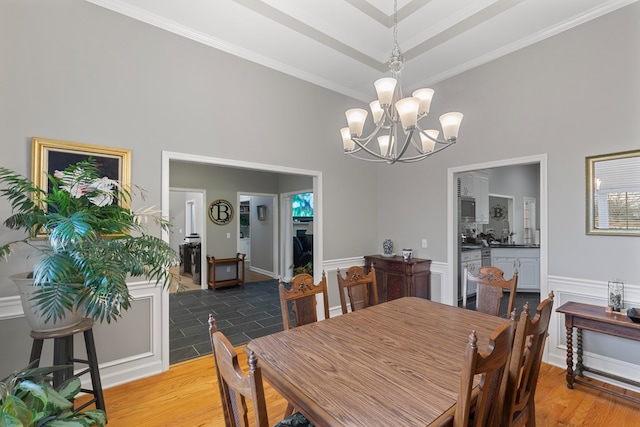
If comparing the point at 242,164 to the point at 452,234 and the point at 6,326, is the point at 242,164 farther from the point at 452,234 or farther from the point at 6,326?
the point at 452,234

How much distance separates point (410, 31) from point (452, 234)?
2396 millimetres

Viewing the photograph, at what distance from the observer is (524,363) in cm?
139

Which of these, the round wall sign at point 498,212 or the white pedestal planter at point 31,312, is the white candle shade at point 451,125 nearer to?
the white pedestal planter at point 31,312

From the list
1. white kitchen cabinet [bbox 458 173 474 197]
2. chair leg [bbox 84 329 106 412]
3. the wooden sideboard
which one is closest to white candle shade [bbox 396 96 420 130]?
the wooden sideboard

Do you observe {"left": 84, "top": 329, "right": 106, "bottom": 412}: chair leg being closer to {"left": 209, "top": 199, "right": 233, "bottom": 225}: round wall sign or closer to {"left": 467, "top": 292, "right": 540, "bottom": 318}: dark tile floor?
{"left": 209, "top": 199, "right": 233, "bottom": 225}: round wall sign

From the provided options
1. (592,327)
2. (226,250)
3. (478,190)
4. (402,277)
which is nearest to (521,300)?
(478,190)

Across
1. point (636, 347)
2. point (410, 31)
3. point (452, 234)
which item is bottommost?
point (636, 347)

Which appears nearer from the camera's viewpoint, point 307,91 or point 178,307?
point 307,91

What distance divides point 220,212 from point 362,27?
464 centimetres

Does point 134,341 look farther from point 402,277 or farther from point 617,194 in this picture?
point 617,194

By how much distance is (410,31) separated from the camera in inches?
119

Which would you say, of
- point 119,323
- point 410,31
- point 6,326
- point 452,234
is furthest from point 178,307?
point 410,31

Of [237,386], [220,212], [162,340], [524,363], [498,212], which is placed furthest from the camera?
[498,212]

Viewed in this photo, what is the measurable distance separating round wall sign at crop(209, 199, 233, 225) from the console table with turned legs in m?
5.73
